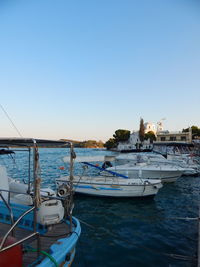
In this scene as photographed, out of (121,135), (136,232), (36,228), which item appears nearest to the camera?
(36,228)

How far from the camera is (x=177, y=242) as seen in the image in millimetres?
6902

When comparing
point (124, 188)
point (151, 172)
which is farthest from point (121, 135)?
point (124, 188)

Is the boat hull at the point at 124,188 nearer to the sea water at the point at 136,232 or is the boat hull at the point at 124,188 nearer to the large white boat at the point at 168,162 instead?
the sea water at the point at 136,232

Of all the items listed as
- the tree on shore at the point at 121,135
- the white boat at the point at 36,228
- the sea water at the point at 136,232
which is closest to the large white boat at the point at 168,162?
the sea water at the point at 136,232

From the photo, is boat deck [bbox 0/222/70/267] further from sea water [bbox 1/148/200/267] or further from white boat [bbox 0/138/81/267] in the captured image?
sea water [bbox 1/148/200/267]

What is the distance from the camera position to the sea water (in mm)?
5887

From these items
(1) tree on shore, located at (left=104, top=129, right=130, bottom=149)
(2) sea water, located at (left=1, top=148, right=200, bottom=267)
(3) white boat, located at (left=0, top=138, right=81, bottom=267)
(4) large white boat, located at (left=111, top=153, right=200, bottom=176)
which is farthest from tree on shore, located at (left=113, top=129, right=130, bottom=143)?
(3) white boat, located at (left=0, top=138, right=81, bottom=267)

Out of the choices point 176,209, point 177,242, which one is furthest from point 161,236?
point 176,209

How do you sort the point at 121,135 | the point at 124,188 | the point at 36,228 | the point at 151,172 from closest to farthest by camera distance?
the point at 36,228 → the point at 124,188 → the point at 151,172 → the point at 121,135

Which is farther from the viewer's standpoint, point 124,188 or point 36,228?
point 124,188

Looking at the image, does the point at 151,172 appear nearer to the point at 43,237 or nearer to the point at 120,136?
the point at 43,237

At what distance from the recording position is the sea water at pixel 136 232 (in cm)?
589

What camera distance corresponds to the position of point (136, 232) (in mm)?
7742

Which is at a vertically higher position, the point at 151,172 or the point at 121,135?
the point at 121,135
